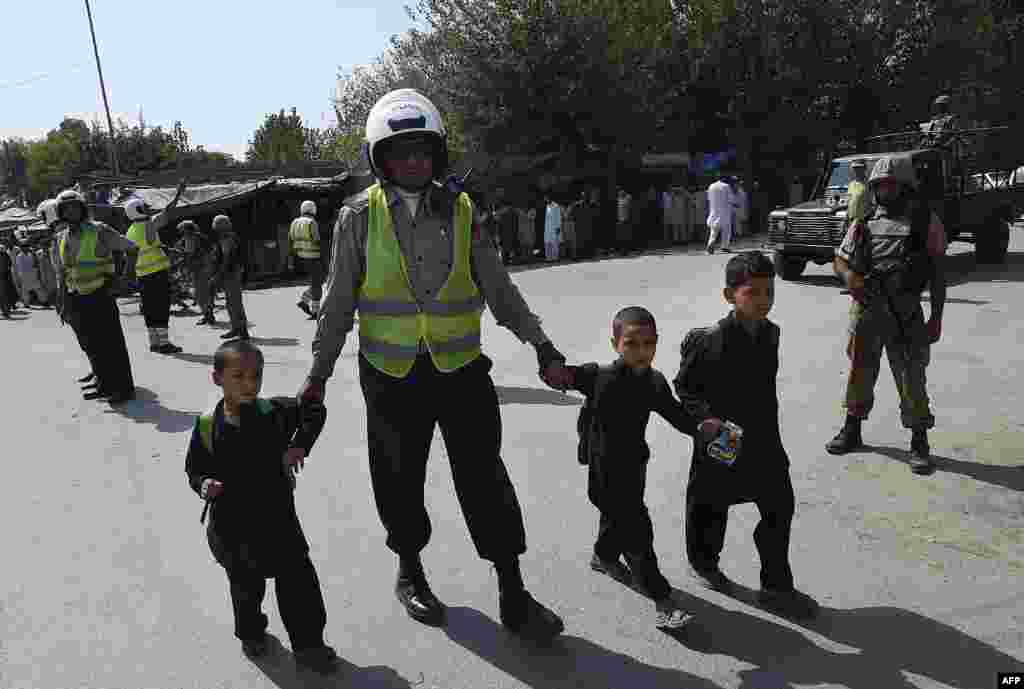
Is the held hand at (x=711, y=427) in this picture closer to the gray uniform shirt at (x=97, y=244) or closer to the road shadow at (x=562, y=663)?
the road shadow at (x=562, y=663)

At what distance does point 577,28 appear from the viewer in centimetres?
2248

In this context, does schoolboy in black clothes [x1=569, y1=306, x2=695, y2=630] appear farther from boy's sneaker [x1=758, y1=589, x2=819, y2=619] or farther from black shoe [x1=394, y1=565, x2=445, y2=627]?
black shoe [x1=394, y1=565, x2=445, y2=627]

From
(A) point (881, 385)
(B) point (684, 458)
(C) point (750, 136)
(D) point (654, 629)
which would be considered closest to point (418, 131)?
(D) point (654, 629)

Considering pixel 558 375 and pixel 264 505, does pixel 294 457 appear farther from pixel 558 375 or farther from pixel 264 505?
pixel 558 375

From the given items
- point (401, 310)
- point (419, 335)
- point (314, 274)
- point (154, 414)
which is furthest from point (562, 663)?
point (314, 274)

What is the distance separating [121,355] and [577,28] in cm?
1712

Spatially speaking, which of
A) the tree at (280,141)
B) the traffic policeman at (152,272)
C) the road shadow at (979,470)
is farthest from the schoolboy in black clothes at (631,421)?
the tree at (280,141)

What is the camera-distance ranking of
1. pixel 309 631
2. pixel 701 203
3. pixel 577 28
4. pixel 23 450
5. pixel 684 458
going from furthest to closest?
pixel 701 203
pixel 577 28
pixel 23 450
pixel 684 458
pixel 309 631

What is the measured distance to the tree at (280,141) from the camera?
53.0 meters

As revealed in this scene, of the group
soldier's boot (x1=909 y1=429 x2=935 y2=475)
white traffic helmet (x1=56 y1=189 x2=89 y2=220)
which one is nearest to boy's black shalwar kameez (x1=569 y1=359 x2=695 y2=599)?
soldier's boot (x1=909 y1=429 x2=935 y2=475)

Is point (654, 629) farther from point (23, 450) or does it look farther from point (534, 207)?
point (534, 207)

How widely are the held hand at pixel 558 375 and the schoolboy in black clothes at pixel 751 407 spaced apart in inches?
18.6

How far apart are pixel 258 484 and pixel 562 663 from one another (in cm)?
130

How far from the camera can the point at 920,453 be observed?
5.19 m
